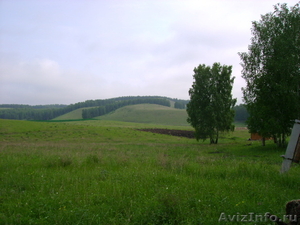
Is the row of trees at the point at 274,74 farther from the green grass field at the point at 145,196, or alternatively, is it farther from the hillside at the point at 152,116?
the hillside at the point at 152,116

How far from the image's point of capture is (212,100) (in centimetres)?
3388

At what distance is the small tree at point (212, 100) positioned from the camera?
33531 millimetres

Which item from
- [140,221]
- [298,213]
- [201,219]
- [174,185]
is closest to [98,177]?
[174,185]

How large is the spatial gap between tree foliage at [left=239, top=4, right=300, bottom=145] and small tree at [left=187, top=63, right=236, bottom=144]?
10.0 m

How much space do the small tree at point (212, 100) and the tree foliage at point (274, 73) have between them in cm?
1004

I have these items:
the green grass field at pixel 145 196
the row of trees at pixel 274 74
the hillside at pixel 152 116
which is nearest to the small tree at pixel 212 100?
the row of trees at pixel 274 74

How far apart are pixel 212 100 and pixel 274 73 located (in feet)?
44.7

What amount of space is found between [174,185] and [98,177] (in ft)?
10.2

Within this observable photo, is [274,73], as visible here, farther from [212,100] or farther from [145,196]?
[145,196]

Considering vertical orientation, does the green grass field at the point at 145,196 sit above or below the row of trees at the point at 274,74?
below

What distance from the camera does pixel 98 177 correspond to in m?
8.76

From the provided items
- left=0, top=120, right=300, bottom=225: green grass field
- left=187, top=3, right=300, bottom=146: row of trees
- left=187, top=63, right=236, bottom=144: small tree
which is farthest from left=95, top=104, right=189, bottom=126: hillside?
left=0, top=120, right=300, bottom=225: green grass field

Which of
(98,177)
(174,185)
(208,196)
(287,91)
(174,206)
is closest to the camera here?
(174,206)

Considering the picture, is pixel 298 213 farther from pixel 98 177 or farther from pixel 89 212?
pixel 98 177
